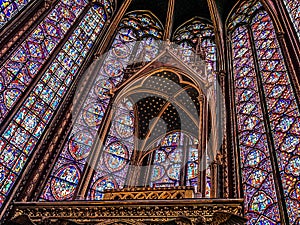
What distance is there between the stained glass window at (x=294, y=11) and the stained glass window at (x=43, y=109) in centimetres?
560

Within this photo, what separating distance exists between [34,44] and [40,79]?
36.6 inches

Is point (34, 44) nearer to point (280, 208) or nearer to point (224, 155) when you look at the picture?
point (224, 155)

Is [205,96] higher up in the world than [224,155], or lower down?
higher up

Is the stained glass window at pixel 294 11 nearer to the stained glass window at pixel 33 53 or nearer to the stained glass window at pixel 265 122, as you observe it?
the stained glass window at pixel 265 122

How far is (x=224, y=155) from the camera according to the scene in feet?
29.3

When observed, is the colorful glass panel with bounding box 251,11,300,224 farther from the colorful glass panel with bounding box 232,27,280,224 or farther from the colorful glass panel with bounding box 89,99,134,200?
the colorful glass panel with bounding box 89,99,134,200

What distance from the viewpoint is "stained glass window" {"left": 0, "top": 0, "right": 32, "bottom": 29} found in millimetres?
9110

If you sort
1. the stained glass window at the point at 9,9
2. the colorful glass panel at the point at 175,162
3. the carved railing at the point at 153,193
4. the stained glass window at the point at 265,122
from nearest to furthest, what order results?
the carved railing at the point at 153,193, the stained glass window at the point at 265,122, the stained glass window at the point at 9,9, the colorful glass panel at the point at 175,162

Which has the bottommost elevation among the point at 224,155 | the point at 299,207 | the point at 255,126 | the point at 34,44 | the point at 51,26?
the point at 299,207

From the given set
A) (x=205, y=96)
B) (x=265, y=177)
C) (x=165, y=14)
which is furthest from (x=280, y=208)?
(x=165, y=14)

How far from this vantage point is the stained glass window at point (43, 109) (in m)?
8.36

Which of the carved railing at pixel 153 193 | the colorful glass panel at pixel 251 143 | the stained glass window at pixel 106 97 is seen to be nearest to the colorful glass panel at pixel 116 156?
the stained glass window at pixel 106 97

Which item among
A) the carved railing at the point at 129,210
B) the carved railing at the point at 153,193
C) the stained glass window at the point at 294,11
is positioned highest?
the stained glass window at the point at 294,11

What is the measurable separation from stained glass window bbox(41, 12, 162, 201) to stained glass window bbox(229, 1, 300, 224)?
114 inches
